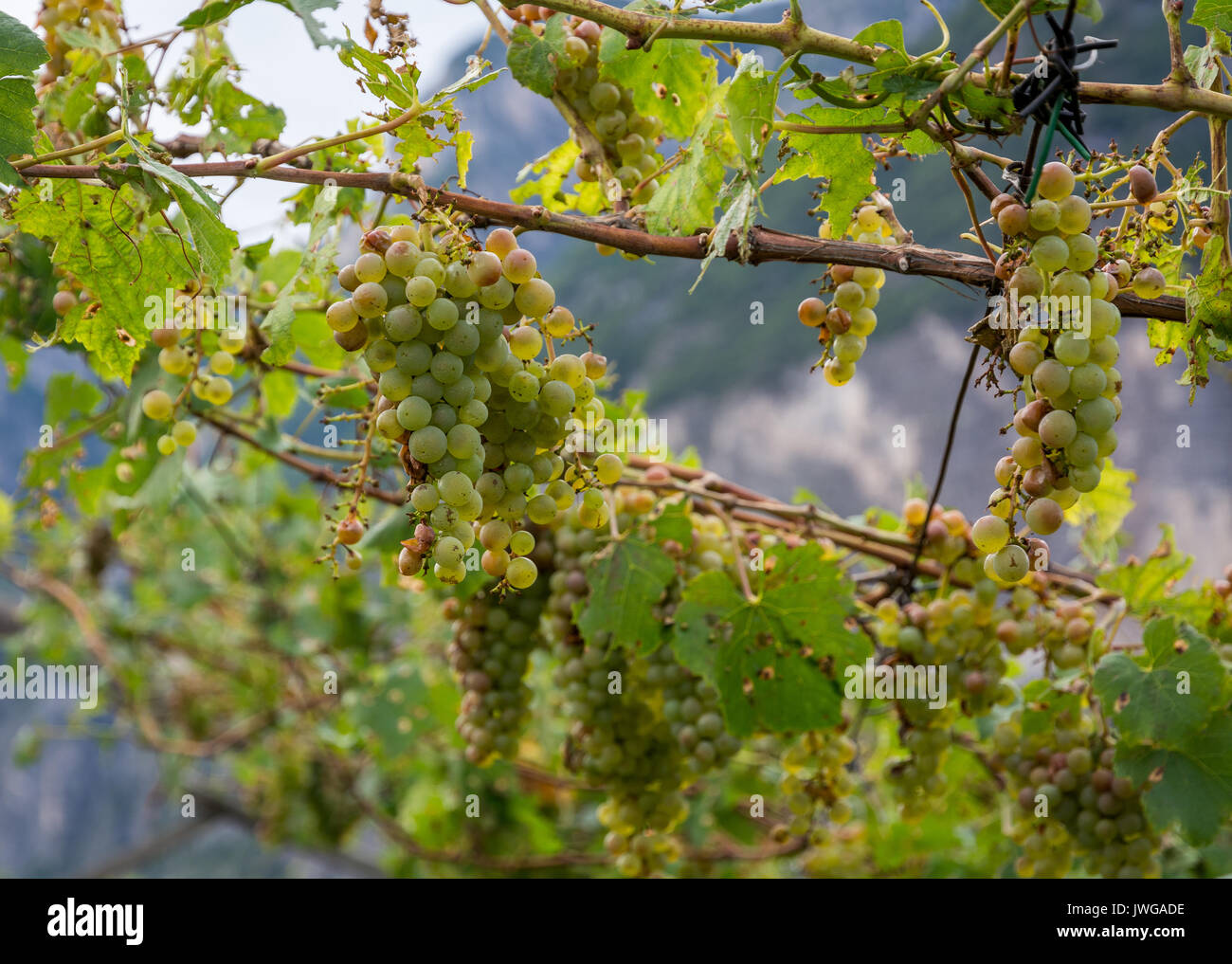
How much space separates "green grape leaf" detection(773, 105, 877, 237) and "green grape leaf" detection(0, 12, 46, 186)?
71 cm

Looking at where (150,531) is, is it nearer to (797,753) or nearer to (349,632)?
(349,632)

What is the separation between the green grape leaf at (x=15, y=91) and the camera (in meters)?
0.87

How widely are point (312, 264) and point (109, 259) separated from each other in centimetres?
21

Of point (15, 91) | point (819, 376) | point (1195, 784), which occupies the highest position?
point (819, 376)

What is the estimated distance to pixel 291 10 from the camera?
2.83 ft

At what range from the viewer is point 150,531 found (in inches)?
130

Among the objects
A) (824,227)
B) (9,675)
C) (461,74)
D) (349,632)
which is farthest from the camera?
(9,675)
